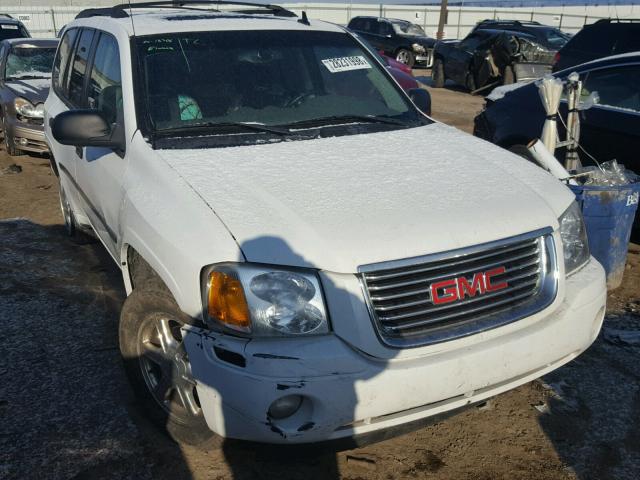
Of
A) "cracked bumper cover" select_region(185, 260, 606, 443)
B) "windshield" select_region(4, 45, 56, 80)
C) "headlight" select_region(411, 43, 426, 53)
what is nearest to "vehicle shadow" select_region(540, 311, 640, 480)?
"cracked bumper cover" select_region(185, 260, 606, 443)

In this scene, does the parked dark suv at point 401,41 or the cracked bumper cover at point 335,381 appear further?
the parked dark suv at point 401,41

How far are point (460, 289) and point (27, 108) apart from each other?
7.83m

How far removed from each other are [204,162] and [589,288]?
1.84m

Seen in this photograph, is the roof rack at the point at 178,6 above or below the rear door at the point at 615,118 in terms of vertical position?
above

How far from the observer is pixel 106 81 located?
3.82 metres

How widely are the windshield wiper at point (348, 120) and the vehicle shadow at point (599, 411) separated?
1.71 metres

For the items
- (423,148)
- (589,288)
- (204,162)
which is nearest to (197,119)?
(204,162)

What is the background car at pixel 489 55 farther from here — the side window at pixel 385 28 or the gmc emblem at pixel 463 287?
the gmc emblem at pixel 463 287

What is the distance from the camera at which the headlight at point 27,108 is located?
339 inches

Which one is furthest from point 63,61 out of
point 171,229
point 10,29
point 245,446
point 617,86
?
point 10,29

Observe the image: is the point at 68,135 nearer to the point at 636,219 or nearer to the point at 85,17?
the point at 85,17

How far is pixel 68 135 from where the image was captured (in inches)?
128

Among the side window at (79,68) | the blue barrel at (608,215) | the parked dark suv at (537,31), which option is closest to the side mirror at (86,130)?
the side window at (79,68)

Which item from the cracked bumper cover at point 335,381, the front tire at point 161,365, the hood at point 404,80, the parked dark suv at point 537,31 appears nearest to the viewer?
the cracked bumper cover at point 335,381
